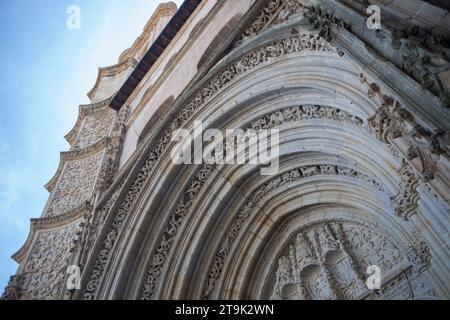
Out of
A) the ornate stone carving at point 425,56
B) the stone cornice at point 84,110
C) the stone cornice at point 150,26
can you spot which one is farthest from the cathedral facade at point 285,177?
the stone cornice at point 150,26

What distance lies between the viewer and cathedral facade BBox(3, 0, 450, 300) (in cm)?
258

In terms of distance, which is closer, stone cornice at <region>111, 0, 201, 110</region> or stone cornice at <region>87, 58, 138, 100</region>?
stone cornice at <region>111, 0, 201, 110</region>

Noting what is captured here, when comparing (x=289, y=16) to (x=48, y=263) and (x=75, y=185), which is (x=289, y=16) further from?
(x=75, y=185)

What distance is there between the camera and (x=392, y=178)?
3105 mm

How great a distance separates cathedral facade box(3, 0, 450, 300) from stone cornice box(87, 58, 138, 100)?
4.82 meters

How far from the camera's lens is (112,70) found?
43.6ft

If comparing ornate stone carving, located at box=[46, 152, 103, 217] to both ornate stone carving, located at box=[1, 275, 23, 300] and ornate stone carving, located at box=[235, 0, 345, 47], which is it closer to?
ornate stone carving, located at box=[1, 275, 23, 300]

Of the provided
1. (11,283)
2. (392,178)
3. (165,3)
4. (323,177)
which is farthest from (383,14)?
(165,3)

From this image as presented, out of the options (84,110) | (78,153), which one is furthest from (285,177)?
(84,110)

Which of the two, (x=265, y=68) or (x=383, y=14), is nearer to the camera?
(x=383, y=14)

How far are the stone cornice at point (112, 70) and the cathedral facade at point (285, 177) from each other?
15.8ft

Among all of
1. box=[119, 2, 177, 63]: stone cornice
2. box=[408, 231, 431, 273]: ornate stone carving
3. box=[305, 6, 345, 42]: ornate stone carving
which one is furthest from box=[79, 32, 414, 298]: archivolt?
box=[119, 2, 177, 63]: stone cornice
